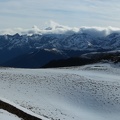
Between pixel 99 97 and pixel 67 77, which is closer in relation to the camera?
pixel 99 97

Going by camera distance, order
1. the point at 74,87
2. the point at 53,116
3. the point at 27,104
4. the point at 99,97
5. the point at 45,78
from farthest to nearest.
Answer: the point at 45,78 < the point at 74,87 < the point at 99,97 < the point at 27,104 < the point at 53,116

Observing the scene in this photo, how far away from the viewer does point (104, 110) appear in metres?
40.1

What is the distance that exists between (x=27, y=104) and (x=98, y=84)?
14.4 meters

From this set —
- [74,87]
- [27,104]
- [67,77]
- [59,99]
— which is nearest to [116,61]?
[67,77]

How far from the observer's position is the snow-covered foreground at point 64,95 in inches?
1469

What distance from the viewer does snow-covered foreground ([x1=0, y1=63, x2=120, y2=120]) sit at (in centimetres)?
3732

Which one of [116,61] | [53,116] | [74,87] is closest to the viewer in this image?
[53,116]

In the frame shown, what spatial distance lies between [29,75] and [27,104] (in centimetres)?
1673

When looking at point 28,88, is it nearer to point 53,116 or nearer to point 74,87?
point 74,87

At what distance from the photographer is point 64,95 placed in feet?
142

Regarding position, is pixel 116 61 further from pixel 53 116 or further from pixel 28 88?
pixel 53 116

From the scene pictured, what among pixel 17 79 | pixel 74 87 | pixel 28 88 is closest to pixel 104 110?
pixel 74 87

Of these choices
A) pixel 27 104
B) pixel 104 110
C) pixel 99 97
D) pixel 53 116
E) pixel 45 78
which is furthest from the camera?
pixel 45 78

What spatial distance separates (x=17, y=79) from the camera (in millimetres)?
48625
